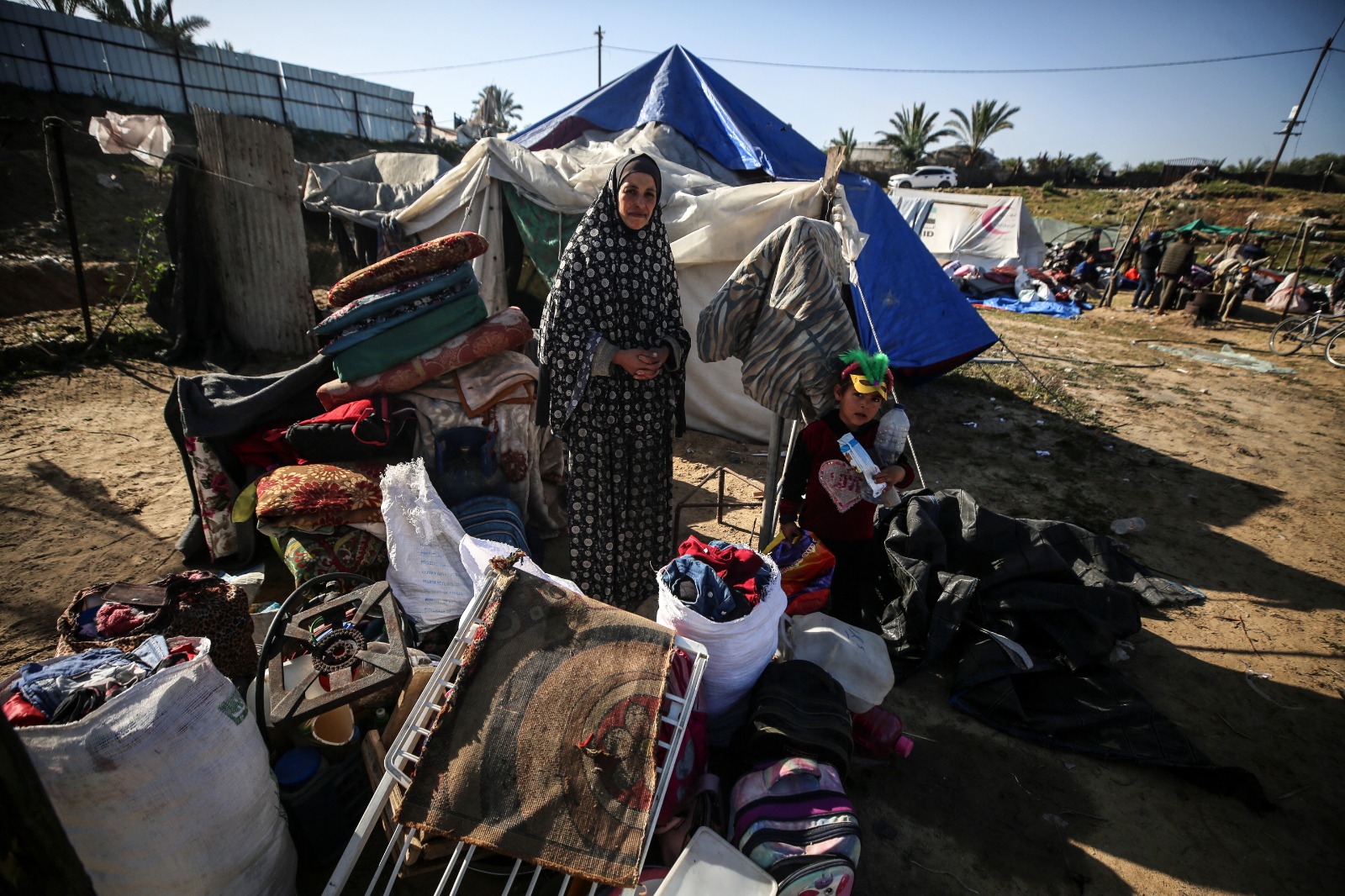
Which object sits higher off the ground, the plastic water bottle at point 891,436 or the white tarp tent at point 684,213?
the white tarp tent at point 684,213

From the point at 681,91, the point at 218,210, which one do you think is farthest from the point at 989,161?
the point at 218,210

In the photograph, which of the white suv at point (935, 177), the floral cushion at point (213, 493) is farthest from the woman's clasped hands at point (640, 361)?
the white suv at point (935, 177)

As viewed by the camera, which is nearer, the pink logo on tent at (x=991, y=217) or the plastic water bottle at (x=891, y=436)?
the plastic water bottle at (x=891, y=436)

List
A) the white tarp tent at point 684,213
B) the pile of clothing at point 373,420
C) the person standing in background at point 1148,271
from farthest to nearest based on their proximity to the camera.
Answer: the person standing in background at point 1148,271 → the white tarp tent at point 684,213 → the pile of clothing at point 373,420

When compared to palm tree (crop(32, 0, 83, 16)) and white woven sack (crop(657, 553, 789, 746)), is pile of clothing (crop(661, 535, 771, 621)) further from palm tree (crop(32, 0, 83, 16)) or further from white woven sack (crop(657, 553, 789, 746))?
palm tree (crop(32, 0, 83, 16))

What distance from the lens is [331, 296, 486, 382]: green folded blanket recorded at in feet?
9.56

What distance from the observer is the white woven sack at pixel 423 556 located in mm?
2371

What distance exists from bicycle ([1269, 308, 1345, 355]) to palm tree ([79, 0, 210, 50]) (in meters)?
29.0

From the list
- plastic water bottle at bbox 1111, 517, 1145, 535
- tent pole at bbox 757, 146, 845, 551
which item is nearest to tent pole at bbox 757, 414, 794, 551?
tent pole at bbox 757, 146, 845, 551

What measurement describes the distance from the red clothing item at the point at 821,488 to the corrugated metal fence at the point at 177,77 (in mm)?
19264

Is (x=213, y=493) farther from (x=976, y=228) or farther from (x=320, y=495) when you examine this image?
(x=976, y=228)

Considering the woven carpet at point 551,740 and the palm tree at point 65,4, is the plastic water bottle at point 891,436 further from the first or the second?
the palm tree at point 65,4

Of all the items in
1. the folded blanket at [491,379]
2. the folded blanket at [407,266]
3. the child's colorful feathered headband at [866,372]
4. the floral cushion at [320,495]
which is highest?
the folded blanket at [407,266]

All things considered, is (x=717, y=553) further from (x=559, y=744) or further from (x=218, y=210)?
(x=218, y=210)
